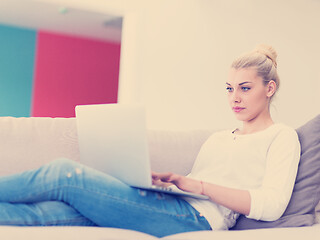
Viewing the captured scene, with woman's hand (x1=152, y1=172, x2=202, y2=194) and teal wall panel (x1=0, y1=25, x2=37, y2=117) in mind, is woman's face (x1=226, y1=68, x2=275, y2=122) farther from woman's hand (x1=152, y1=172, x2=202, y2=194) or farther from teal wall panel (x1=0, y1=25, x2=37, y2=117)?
→ teal wall panel (x1=0, y1=25, x2=37, y2=117)

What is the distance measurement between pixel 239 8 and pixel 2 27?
381cm

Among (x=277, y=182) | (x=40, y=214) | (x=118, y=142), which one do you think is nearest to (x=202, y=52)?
(x=277, y=182)

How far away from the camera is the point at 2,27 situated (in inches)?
274

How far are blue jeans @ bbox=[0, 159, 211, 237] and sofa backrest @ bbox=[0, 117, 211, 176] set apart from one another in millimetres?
420

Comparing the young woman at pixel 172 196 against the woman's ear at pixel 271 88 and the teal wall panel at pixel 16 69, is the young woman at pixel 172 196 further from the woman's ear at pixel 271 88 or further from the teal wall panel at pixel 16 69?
the teal wall panel at pixel 16 69

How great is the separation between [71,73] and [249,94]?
6.07m

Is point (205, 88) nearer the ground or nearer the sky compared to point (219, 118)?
nearer the sky

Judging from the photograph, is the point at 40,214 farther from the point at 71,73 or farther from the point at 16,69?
the point at 71,73

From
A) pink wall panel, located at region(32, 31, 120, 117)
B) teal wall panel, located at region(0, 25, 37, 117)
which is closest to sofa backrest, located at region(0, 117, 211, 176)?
teal wall panel, located at region(0, 25, 37, 117)

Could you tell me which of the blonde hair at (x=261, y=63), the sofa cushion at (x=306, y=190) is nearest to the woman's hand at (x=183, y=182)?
the sofa cushion at (x=306, y=190)

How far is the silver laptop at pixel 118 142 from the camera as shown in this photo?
4.22ft

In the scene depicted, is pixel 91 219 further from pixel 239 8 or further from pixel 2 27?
pixel 2 27

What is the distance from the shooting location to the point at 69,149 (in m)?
1.83

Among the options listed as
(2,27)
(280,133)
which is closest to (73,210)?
(280,133)
